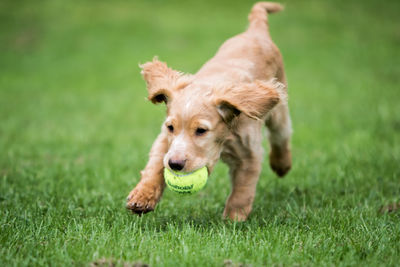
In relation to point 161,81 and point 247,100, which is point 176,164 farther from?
point 161,81

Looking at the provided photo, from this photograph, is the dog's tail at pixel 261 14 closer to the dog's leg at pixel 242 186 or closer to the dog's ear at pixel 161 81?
the dog's ear at pixel 161 81

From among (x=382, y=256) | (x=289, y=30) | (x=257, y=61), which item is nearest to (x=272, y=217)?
(x=382, y=256)

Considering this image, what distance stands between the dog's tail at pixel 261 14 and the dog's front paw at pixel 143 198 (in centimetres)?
253

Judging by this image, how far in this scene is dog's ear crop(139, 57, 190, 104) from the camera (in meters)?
3.89

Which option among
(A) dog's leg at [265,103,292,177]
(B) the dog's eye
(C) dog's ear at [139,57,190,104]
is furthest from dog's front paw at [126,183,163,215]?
(A) dog's leg at [265,103,292,177]

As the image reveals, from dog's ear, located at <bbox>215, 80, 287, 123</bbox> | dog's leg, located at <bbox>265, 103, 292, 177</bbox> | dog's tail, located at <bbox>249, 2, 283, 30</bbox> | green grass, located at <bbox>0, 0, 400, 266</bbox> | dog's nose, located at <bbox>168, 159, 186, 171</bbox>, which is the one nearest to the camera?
green grass, located at <bbox>0, 0, 400, 266</bbox>

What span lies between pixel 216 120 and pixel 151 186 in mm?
728

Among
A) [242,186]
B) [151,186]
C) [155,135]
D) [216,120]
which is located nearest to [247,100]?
[216,120]

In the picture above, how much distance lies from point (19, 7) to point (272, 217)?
18157 millimetres

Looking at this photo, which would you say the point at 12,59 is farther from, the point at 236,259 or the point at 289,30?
the point at 236,259

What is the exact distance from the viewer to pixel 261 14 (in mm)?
5551

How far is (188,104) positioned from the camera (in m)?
3.58

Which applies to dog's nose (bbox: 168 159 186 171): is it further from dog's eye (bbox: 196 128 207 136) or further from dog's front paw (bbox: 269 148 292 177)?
dog's front paw (bbox: 269 148 292 177)

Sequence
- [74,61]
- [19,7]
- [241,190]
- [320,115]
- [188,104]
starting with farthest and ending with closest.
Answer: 1. [19,7]
2. [74,61]
3. [320,115]
4. [241,190]
5. [188,104]
